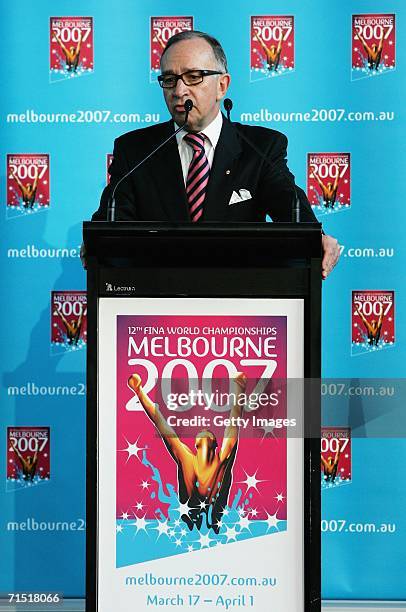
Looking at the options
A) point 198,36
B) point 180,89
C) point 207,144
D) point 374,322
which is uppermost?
point 198,36

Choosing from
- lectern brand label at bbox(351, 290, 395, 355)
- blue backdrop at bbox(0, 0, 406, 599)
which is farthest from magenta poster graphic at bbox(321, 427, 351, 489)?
lectern brand label at bbox(351, 290, 395, 355)

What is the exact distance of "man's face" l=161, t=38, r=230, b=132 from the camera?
8.22 ft

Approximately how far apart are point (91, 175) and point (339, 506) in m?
1.57

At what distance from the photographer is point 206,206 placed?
8.43 feet

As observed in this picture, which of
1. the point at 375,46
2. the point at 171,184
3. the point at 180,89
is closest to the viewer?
the point at 180,89

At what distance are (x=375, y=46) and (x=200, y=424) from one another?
6.78 feet

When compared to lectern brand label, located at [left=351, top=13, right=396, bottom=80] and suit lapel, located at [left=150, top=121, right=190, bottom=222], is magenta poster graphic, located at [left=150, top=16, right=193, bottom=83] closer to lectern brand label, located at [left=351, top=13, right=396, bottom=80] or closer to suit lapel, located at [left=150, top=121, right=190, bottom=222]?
lectern brand label, located at [left=351, top=13, right=396, bottom=80]

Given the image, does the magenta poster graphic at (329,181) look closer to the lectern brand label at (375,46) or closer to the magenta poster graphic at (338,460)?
the lectern brand label at (375,46)

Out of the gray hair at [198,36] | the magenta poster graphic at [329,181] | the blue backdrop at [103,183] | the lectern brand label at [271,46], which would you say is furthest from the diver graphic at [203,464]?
the lectern brand label at [271,46]

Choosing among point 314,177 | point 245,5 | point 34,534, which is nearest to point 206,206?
point 314,177

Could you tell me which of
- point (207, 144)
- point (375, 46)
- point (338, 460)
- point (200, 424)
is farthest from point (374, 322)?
point (200, 424)

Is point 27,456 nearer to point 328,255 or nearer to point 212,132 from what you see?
point 212,132

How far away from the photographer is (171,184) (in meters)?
2.61

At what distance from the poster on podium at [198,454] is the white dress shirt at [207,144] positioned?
85 centimetres
